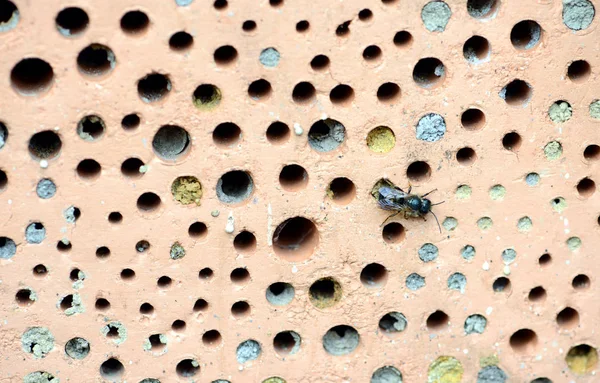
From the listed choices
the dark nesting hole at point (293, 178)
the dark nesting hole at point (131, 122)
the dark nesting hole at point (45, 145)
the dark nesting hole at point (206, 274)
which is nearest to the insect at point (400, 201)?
the dark nesting hole at point (293, 178)

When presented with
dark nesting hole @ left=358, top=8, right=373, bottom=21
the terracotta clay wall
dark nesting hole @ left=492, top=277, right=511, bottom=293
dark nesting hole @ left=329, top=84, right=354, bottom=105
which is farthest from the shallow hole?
dark nesting hole @ left=358, top=8, right=373, bottom=21

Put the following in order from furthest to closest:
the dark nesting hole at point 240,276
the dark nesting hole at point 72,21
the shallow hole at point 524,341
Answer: the shallow hole at point 524,341 < the dark nesting hole at point 240,276 < the dark nesting hole at point 72,21

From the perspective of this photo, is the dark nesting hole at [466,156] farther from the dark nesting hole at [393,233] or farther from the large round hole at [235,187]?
the large round hole at [235,187]

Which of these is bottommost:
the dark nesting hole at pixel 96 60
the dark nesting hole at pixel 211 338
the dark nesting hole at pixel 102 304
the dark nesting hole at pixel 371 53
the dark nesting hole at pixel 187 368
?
the dark nesting hole at pixel 187 368

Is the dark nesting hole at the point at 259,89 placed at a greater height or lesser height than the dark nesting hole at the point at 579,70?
lesser

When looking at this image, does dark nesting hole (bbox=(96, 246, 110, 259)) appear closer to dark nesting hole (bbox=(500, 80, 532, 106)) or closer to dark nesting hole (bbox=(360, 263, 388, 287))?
dark nesting hole (bbox=(360, 263, 388, 287))

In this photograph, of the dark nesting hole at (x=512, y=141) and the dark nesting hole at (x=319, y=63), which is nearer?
the dark nesting hole at (x=319, y=63)

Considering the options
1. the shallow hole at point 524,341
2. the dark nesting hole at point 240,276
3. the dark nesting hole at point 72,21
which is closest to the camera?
the dark nesting hole at point 72,21

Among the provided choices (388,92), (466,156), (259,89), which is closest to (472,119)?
(466,156)
